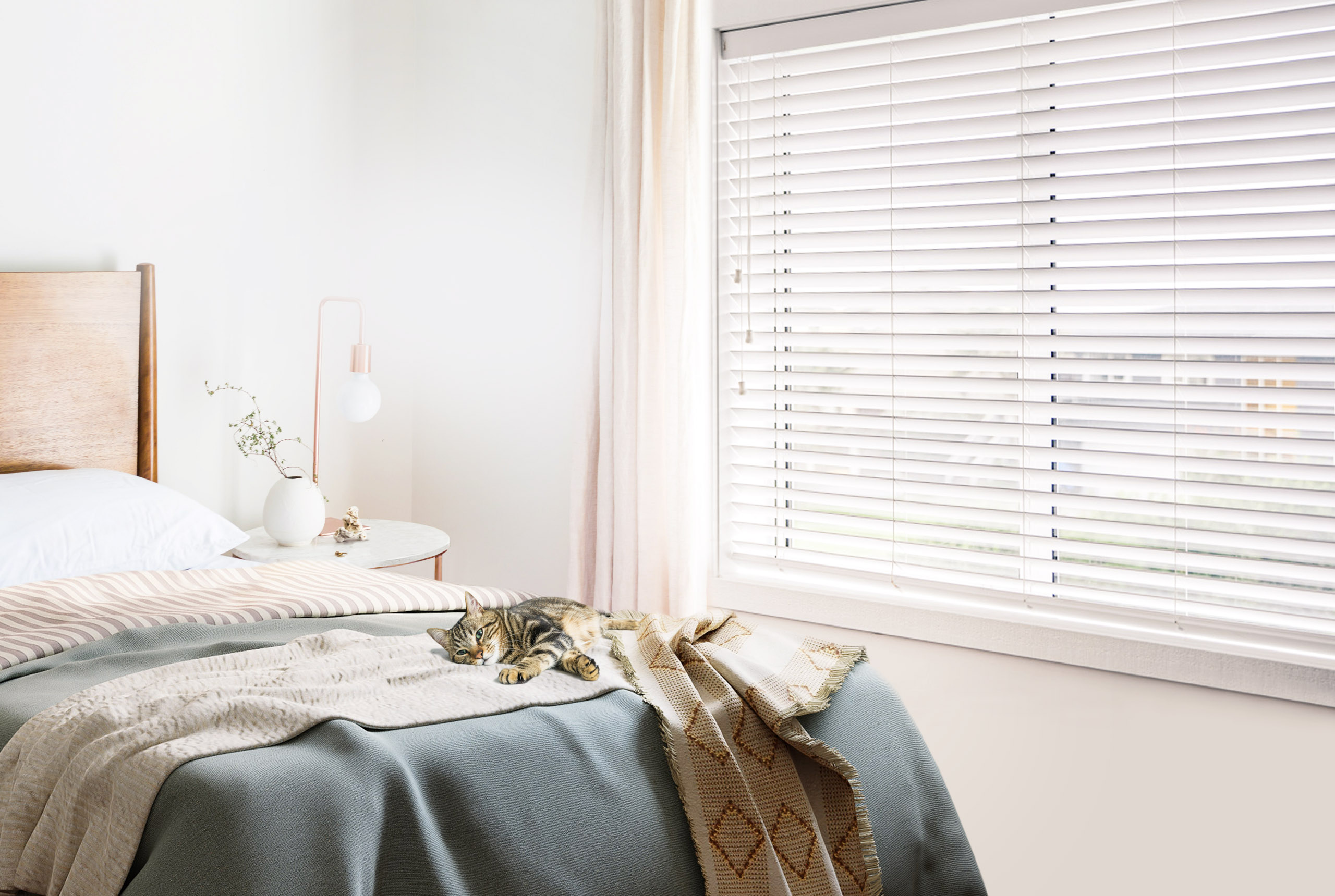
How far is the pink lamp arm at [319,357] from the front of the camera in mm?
2744

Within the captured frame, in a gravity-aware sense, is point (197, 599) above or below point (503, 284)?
below

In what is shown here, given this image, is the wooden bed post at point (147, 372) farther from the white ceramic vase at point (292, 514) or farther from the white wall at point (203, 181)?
the white ceramic vase at point (292, 514)

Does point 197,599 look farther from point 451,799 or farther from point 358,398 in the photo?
point 358,398

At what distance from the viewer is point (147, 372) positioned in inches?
97.4

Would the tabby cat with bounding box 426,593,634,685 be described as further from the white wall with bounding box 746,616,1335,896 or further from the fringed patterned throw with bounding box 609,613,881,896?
the white wall with bounding box 746,616,1335,896

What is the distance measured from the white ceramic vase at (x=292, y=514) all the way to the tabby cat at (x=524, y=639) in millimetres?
1169

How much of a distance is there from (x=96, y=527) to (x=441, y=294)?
1516mm

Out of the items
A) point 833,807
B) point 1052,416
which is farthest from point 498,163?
point 833,807

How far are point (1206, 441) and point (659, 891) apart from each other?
1630 millimetres

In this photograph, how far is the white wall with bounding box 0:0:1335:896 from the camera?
6.75ft

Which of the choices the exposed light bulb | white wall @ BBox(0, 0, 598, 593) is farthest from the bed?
white wall @ BBox(0, 0, 598, 593)

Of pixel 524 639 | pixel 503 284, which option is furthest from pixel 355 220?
pixel 524 639

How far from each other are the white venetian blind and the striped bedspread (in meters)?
1.10

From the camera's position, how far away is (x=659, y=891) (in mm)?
1138
